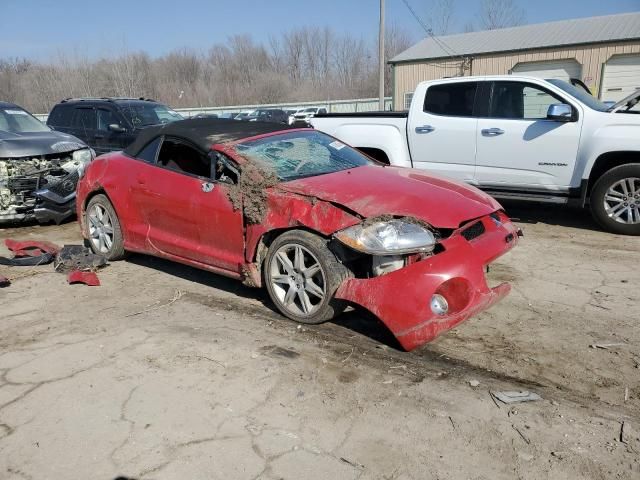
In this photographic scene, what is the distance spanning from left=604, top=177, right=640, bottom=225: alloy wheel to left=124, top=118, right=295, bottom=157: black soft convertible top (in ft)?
13.3

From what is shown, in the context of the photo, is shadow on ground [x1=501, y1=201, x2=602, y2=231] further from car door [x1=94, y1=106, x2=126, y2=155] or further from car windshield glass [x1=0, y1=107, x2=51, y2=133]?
car windshield glass [x1=0, y1=107, x2=51, y2=133]

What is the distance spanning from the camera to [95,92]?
60.8m

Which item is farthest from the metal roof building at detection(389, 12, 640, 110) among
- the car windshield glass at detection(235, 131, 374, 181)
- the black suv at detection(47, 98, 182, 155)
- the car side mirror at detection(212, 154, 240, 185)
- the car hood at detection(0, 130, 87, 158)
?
the car side mirror at detection(212, 154, 240, 185)

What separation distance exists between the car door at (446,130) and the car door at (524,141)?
16cm

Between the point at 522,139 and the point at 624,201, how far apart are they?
4.66 ft

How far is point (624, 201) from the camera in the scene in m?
6.61

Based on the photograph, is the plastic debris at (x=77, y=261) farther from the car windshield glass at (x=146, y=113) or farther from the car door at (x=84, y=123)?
the car door at (x=84, y=123)

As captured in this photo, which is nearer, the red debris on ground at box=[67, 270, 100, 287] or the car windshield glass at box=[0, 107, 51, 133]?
the red debris on ground at box=[67, 270, 100, 287]

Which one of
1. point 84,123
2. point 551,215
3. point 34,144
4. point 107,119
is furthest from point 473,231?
point 84,123

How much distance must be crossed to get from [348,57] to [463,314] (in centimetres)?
6393

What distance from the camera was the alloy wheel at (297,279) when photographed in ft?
13.2

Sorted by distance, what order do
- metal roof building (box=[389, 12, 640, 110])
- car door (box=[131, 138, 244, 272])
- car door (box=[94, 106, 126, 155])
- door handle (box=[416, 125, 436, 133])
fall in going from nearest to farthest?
car door (box=[131, 138, 244, 272])
door handle (box=[416, 125, 436, 133])
car door (box=[94, 106, 126, 155])
metal roof building (box=[389, 12, 640, 110])

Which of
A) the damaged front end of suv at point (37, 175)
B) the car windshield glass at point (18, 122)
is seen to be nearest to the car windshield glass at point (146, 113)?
the car windshield glass at point (18, 122)

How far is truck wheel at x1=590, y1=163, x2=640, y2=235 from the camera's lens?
21.4 feet
